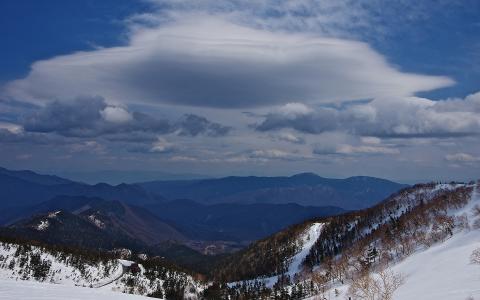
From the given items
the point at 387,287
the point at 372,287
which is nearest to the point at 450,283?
the point at 387,287

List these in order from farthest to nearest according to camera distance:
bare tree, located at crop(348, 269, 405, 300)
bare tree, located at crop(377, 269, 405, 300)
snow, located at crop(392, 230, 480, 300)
A: snow, located at crop(392, 230, 480, 300) → bare tree, located at crop(348, 269, 405, 300) → bare tree, located at crop(377, 269, 405, 300)

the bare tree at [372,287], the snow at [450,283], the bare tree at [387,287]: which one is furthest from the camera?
the snow at [450,283]

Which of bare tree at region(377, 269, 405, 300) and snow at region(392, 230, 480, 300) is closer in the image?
bare tree at region(377, 269, 405, 300)

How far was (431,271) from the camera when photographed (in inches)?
6432

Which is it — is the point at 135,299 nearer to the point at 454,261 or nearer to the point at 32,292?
the point at 32,292

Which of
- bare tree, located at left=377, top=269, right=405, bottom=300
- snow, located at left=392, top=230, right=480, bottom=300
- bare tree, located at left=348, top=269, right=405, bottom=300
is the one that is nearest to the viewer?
bare tree, located at left=377, top=269, right=405, bottom=300

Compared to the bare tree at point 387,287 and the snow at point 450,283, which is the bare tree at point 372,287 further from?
the snow at point 450,283

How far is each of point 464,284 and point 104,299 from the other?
8060 centimetres

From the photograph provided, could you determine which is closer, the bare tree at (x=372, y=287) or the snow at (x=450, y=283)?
the bare tree at (x=372, y=287)

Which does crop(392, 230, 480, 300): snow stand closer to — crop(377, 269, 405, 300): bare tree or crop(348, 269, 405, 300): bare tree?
crop(377, 269, 405, 300): bare tree

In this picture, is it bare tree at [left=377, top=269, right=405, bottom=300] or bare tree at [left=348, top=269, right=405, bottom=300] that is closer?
bare tree at [left=377, top=269, right=405, bottom=300]

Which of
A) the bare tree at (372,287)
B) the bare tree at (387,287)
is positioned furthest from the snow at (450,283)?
the bare tree at (372,287)

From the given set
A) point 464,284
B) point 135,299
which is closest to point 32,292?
point 135,299

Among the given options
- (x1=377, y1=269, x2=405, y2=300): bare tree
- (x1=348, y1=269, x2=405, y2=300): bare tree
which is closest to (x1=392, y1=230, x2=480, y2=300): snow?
(x1=377, y1=269, x2=405, y2=300): bare tree
